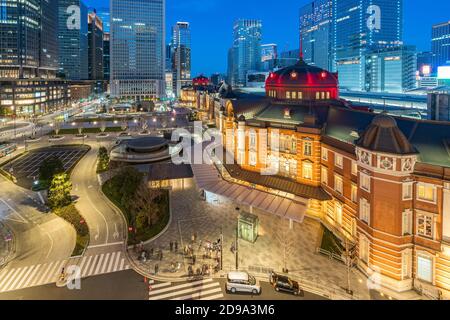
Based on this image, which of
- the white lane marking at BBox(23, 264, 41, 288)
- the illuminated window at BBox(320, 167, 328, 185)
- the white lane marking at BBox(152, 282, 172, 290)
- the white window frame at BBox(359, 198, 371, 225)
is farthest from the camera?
the illuminated window at BBox(320, 167, 328, 185)

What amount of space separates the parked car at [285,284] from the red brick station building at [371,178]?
30.1ft

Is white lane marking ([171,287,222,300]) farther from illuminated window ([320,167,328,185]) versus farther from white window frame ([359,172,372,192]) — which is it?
illuminated window ([320,167,328,185])

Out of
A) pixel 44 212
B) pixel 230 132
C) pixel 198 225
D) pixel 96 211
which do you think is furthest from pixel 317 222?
pixel 44 212

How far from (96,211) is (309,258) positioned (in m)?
37.0

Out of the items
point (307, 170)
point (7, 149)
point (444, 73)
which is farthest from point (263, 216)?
point (7, 149)

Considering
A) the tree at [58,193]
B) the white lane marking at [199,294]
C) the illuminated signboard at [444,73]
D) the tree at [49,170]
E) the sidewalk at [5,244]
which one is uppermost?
the illuminated signboard at [444,73]

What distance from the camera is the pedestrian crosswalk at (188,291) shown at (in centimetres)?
3466

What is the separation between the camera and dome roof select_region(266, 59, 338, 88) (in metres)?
71.2

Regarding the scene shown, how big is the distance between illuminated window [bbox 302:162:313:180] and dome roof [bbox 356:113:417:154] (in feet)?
57.3

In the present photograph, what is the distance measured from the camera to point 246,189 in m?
57.8

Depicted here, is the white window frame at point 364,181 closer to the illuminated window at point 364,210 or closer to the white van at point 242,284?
the illuminated window at point 364,210

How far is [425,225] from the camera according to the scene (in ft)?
115

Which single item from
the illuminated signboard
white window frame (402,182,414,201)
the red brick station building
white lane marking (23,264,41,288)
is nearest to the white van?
the red brick station building

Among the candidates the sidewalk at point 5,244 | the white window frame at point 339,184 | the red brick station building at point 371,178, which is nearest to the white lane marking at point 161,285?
the sidewalk at point 5,244
